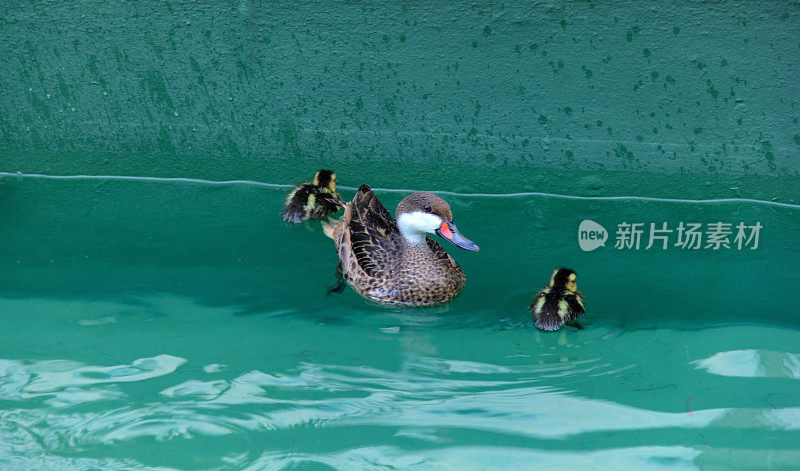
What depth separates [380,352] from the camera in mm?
3633

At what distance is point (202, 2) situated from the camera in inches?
208

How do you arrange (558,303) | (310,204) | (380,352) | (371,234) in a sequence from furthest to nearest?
(310,204), (371,234), (558,303), (380,352)

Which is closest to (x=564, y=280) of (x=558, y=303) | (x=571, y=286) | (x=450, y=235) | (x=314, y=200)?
(x=571, y=286)

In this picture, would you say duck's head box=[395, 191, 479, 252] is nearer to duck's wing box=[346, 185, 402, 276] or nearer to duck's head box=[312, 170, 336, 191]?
duck's wing box=[346, 185, 402, 276]

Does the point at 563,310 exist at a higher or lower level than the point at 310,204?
lower

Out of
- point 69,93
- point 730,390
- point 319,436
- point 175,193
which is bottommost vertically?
point 319,436

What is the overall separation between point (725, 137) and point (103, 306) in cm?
375

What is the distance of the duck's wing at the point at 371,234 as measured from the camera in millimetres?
4168

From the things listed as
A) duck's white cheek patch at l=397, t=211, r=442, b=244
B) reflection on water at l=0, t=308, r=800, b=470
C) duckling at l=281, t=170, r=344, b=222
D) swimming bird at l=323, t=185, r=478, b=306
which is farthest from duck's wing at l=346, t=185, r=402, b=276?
reflection on water at l=0, t=308, r=800, b=470

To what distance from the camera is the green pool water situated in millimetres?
2986

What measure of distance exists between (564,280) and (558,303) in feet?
0.51

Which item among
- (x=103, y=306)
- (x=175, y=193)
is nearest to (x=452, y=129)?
(x=175, y=193)

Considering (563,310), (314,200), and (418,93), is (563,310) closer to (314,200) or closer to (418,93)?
(314,200)

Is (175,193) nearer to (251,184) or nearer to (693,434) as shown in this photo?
(251,184)
